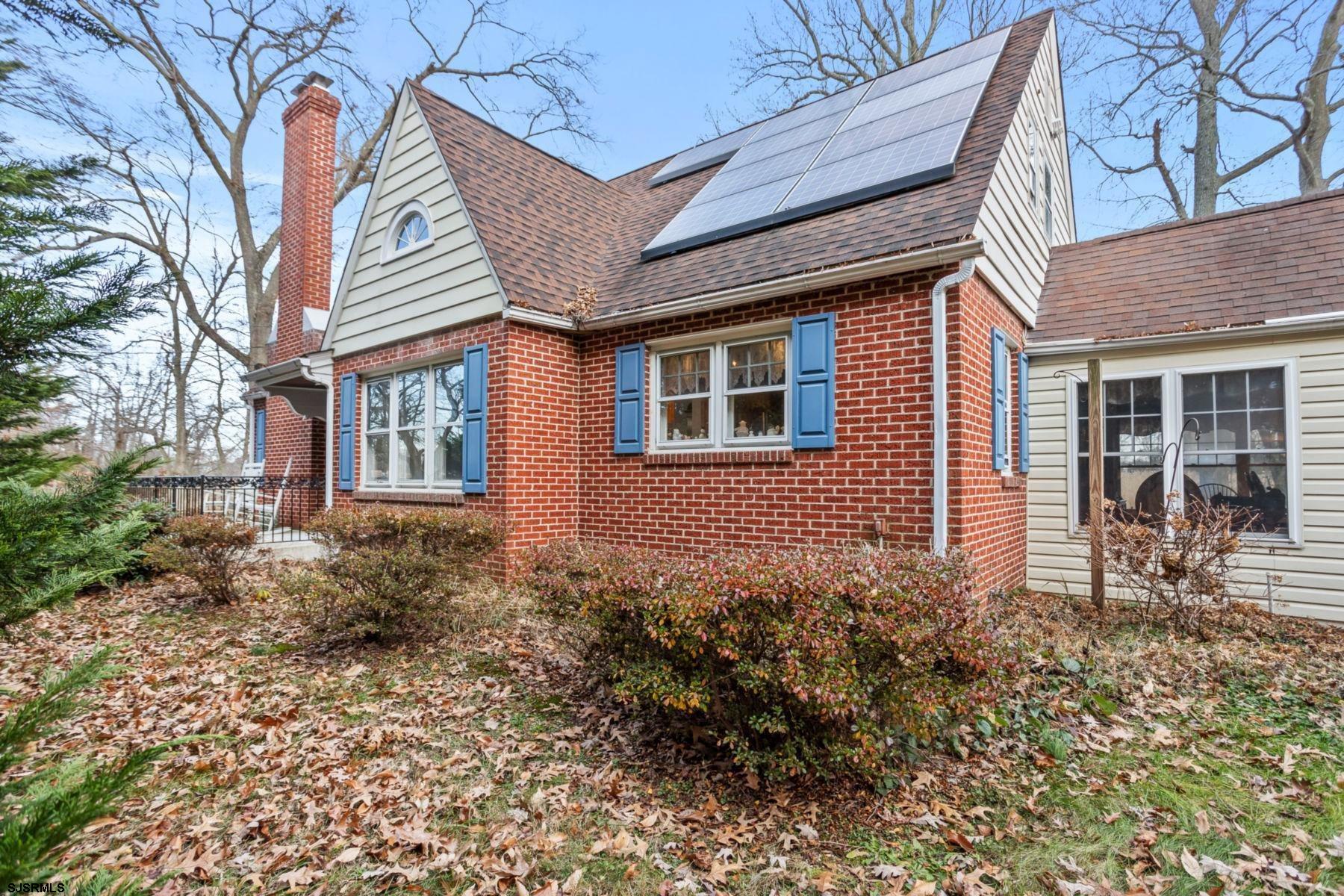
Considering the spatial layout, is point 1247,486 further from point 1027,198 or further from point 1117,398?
point 1027,198

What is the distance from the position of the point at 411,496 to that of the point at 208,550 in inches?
87.9

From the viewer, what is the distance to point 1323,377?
6023 millimetres

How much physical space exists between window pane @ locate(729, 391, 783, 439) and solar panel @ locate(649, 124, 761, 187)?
5.53 m

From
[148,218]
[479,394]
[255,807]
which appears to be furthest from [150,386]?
[255,807]

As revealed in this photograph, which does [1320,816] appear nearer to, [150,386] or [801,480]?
[801,480]

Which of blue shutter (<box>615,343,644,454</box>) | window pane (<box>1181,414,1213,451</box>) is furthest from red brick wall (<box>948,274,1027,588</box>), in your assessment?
blue shutter (<box>615,343,644,454</box>)

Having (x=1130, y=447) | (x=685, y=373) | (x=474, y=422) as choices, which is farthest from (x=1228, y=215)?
(x=474, y=422)

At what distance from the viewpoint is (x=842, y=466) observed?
5.98m

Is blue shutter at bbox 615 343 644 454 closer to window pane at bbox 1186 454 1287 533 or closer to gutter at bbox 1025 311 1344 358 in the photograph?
gutter at bbox 1025 311 1344 358

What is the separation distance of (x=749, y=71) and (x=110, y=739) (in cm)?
1951

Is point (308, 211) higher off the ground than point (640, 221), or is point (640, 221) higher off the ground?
point (308, 211)

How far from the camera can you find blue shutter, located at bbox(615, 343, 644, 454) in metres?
7.36

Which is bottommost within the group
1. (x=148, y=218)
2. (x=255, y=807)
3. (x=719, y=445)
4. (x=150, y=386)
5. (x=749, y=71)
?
(x=255, y=807)

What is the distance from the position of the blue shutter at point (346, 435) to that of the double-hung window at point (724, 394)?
485 centimetres
